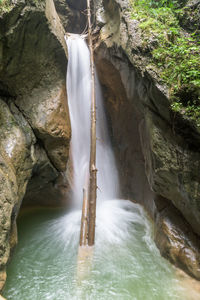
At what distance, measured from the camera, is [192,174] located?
3.93 meters

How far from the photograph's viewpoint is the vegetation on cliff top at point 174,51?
12.8 ft

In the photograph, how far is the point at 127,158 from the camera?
8.70 m

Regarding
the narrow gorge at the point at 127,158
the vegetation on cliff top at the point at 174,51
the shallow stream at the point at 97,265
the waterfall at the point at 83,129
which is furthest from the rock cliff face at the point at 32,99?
the vegetation on cliff top at the point at 174,51

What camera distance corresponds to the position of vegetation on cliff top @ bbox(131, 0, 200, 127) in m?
3.92

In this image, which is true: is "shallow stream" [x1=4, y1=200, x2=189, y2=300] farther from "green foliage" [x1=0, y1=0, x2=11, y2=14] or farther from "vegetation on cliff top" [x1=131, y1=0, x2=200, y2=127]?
"green foliage" [x1=0, y1=0, x2=11, y2=14]

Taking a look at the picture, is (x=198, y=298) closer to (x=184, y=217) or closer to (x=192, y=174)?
(x=184, y=217)

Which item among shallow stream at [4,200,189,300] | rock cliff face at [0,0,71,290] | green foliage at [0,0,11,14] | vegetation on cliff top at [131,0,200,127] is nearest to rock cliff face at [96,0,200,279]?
vegetation on cliff top at [131,0,200,127]

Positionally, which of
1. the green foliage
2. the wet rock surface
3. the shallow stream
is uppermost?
the green foliage

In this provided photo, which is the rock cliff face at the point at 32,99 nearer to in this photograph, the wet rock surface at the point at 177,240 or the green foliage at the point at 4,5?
the green foliage at the point at 4,5

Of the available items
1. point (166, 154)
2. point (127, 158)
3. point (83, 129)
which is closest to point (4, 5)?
point (166, 154)

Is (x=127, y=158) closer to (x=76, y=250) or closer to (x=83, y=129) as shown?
(x=83, y=129)

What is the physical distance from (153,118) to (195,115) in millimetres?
1104

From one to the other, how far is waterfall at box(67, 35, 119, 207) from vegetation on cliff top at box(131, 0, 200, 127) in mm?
4309

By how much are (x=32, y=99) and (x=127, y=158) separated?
467 cm
